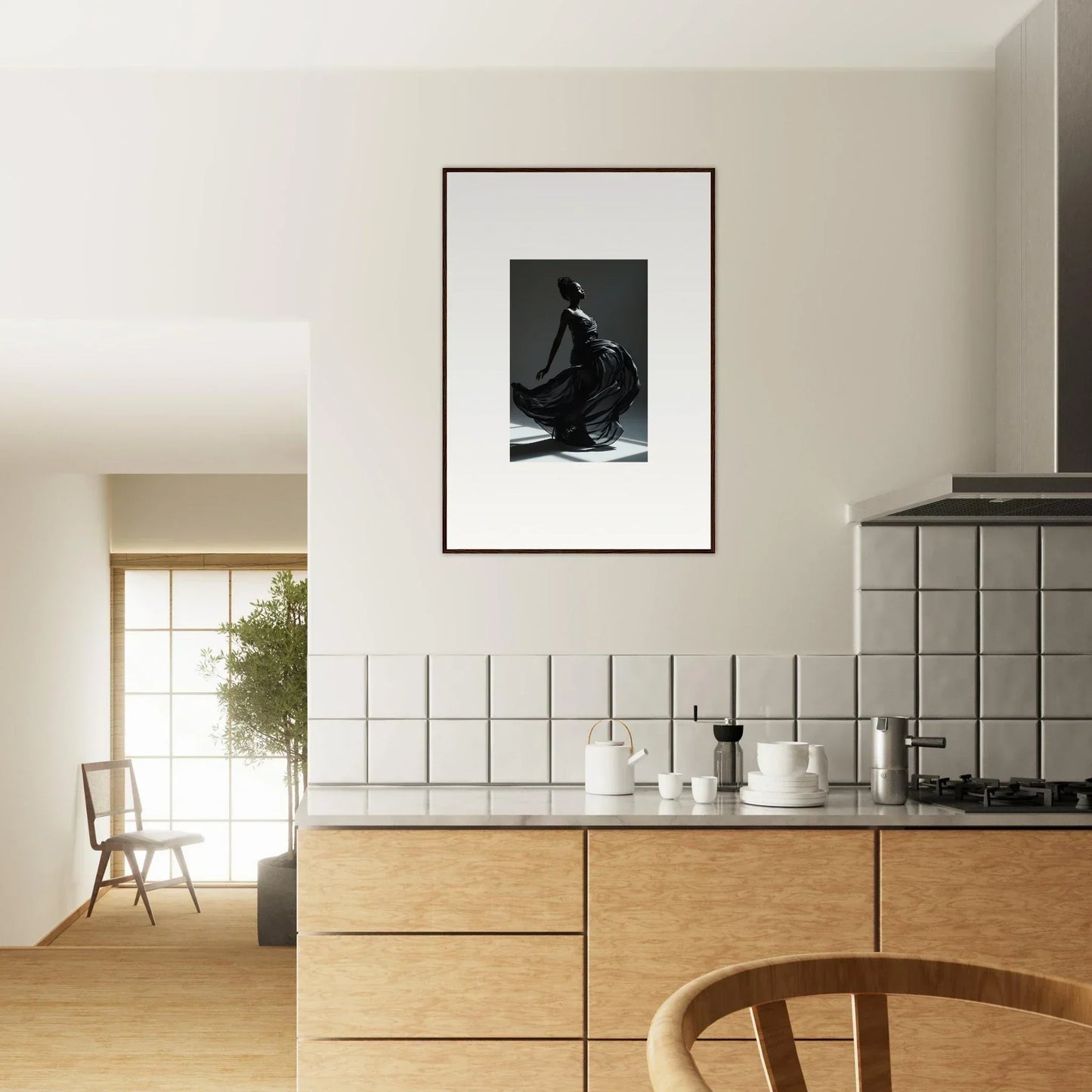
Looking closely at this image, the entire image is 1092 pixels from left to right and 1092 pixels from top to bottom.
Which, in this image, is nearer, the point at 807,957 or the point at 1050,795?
the point at 807,957

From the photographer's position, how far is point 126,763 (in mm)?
7137

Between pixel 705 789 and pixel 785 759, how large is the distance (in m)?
Result: 0.18

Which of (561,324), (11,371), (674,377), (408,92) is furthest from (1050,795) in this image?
(11,371)

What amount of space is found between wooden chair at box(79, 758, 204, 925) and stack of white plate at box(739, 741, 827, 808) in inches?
206

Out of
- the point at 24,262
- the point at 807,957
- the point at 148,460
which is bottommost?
the point at 807,957

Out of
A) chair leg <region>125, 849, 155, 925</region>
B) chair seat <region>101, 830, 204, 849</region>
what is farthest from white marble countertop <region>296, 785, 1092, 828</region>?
chair leg <region>125, 849, 155, 925</region>

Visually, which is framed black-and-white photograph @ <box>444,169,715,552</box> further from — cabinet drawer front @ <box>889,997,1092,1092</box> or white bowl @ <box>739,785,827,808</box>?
cabinet drawer front @ <box>889,997,1092,1092</box>

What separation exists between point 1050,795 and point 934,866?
34cm

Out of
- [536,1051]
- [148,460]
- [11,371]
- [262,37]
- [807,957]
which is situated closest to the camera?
[807,957]

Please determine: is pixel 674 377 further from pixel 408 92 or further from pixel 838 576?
pixel 408 92

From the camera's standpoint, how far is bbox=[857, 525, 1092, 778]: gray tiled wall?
2666 millimetres

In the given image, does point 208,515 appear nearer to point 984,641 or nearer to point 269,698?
point 269,698

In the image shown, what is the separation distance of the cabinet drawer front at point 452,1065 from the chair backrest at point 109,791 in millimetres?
4919

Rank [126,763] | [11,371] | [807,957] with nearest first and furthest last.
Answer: [807,957] → [11,371] → [126,763]
